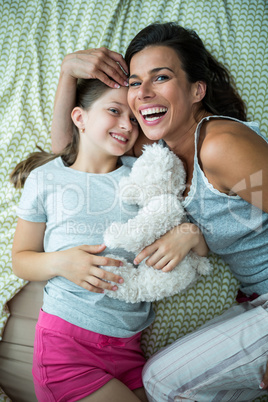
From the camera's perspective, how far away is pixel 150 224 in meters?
0.98

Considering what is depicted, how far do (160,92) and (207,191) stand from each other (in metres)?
0.35

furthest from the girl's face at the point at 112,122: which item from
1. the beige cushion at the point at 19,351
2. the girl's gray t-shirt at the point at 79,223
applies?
the beige cushion at the point at 19,351

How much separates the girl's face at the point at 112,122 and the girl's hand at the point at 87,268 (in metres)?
0.37

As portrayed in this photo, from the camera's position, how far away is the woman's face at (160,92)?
1106mm

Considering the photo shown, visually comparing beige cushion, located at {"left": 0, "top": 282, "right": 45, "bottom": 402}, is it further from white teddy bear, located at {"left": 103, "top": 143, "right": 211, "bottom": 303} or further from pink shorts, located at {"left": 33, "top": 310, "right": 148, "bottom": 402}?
white teddy bear, located at {"left": 103, "top": 143, "right": 211, "bottom": 303}

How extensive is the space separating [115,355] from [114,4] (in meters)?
1.37

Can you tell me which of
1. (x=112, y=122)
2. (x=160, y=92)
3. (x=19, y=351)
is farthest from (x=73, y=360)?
(x=160, y=92)

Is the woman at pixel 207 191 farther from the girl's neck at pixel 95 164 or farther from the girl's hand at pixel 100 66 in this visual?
the girl's neck at pixel 95 164

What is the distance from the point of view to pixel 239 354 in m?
1.02

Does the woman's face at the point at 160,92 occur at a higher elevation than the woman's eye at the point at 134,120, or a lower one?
higher

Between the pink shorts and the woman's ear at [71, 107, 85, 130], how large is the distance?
2.22ft

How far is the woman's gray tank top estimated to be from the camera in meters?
1.05

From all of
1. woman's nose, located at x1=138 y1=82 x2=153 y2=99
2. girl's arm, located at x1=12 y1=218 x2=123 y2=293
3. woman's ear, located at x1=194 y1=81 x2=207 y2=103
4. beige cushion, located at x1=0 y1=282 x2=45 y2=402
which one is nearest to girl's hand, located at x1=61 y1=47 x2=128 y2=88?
woman's nose, located at x1=138 y1=82 x2=153 y2=99

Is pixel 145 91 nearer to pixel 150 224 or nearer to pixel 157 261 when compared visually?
pixel 150 224
